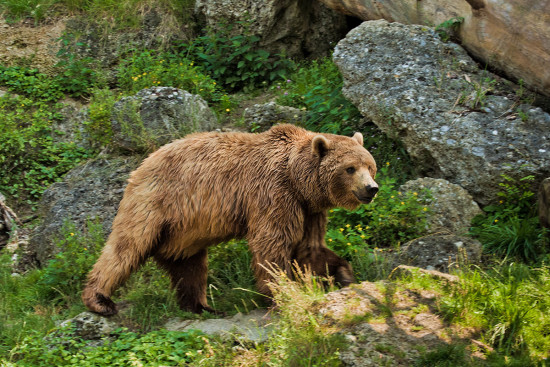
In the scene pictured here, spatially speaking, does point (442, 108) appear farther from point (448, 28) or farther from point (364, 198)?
point (364, 198)

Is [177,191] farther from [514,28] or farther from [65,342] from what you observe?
[514,28]

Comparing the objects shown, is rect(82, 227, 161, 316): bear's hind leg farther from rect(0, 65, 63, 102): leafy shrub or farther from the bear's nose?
rect(0, 65, 63, 102): leafy shrub

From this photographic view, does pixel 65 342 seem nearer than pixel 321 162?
Yes

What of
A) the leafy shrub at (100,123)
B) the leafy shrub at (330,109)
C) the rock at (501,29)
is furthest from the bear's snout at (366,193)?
the leafy shrub at (100,123)

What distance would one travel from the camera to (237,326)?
5.75 metres

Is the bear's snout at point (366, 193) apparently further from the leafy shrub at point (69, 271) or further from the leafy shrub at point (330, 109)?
the leafy shrub at point (69, 271)

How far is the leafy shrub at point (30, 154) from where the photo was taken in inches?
370

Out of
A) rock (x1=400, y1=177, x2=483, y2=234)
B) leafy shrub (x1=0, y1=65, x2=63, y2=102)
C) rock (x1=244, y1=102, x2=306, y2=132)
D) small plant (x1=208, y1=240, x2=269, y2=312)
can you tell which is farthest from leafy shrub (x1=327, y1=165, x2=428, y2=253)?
leafy shrub (x1=0, y1=65, x2=63, y2=102)

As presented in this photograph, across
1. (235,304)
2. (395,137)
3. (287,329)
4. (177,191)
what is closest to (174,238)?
(177,191)

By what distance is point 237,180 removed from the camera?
6199 millimetres

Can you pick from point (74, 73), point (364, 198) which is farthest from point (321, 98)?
point (74, 73)

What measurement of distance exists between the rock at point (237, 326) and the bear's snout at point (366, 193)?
1365 mm

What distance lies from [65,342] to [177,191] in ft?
5.49

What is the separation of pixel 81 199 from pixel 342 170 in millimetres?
3794
